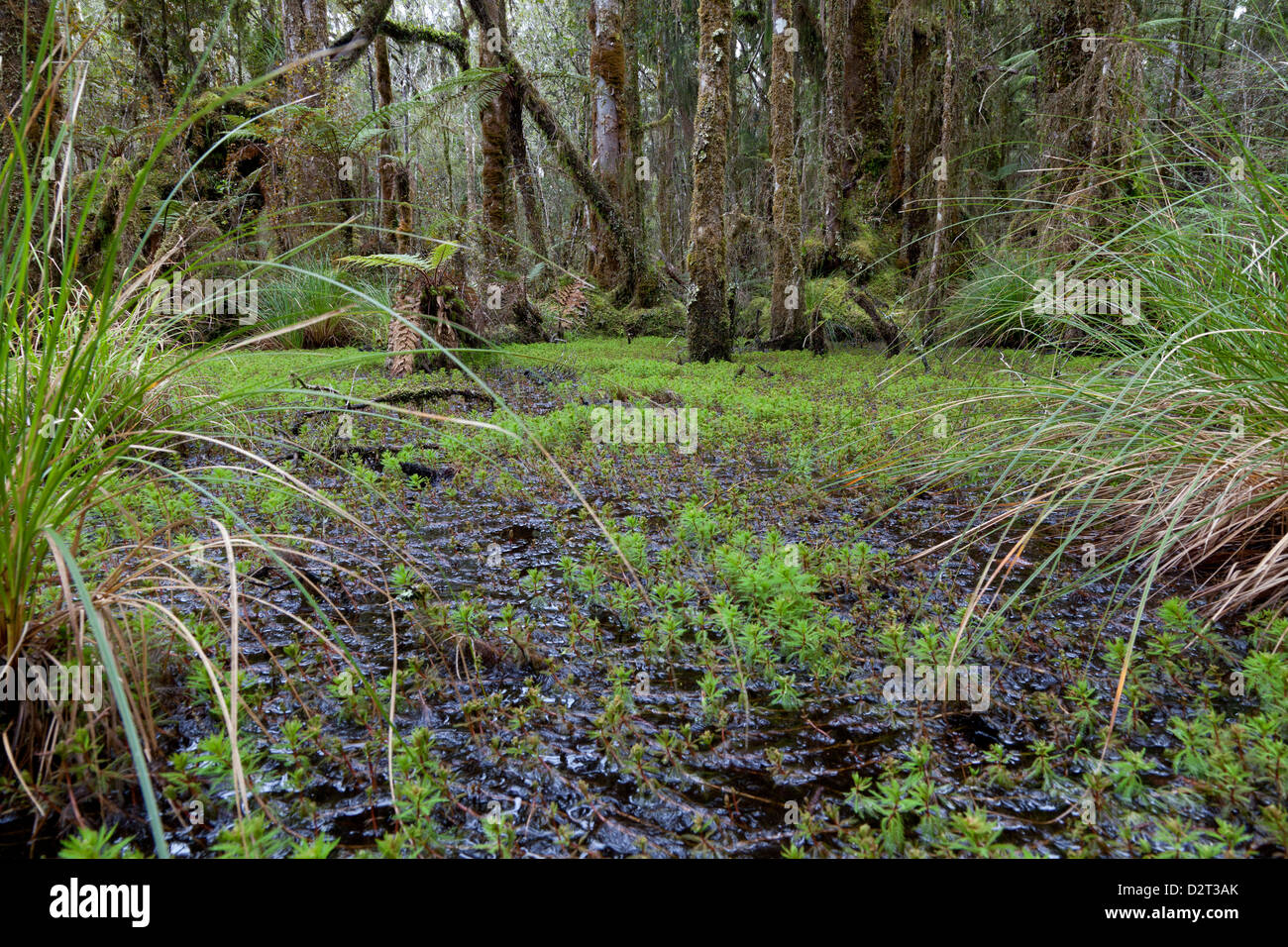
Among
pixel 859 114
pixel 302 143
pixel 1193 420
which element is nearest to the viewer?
pixel 1193 420

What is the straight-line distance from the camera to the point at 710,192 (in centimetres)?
898

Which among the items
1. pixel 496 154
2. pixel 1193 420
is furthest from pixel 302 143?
pixel 1193 420

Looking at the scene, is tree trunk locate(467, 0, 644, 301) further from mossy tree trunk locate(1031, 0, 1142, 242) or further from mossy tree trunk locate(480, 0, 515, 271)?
mossy tree trunk locate(1031, 0, 1142, 242)

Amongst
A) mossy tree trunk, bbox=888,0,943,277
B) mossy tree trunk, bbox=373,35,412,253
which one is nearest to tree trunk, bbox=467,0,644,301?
mossy tree trunk, bbox=373,35,412,253

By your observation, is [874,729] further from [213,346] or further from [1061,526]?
[213,346]

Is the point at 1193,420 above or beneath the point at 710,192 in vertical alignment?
beneath

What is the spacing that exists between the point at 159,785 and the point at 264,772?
21 cm

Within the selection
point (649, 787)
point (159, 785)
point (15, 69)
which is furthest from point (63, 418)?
point (15, 69)

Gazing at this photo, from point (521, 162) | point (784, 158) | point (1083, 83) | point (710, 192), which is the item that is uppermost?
point (521, 162)

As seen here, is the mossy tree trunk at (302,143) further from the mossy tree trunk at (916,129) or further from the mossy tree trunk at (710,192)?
the mossy tree trunk at (916,129)

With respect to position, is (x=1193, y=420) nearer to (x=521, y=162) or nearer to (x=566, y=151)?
(x=566, y=151)

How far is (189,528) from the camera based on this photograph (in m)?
3.23

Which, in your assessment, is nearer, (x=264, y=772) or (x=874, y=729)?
(x=264, y=772)

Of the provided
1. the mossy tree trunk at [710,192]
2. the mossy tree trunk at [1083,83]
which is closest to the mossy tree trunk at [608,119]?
the mossy tree trunk at [710,192]
